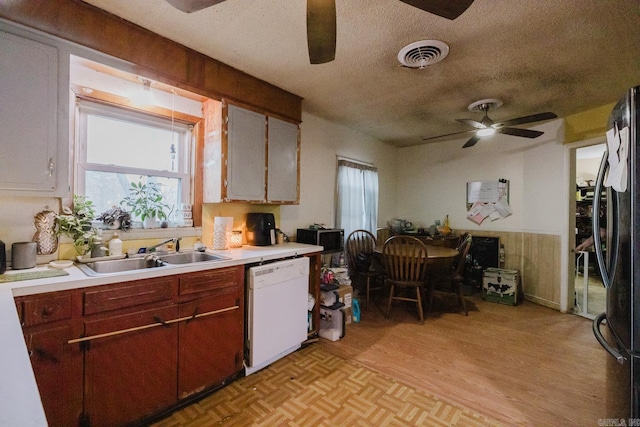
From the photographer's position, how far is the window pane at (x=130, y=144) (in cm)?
200

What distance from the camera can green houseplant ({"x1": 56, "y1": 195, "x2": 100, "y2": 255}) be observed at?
1700 mm

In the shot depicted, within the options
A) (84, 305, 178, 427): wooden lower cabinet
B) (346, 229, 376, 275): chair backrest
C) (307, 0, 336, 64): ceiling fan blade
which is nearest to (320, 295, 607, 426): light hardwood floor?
(346, 229, 376, 275): chair backrest

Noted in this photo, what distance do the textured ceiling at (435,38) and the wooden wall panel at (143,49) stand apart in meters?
0.07

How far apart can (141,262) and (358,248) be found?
260 centimetres

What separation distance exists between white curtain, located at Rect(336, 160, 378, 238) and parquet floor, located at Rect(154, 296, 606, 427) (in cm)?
152

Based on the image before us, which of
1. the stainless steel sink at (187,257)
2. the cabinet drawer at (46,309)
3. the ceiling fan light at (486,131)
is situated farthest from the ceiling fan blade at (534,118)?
the cabinet drawer at (46,309)

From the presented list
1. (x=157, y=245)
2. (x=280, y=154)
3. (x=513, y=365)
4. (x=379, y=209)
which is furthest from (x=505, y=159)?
(x=157, y=245)

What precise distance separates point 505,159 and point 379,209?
1.96 meters

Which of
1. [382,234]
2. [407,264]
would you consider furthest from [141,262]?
[382,234]

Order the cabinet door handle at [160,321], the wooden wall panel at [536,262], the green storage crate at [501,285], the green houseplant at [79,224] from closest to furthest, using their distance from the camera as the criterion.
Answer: the cabinet door handle at [160,321]
the green houseplant at [79,224]
the wooden wall panel at [536,262]
the green storage crate at [501,285]

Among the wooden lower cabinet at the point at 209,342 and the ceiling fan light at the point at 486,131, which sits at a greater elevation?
the ceiling fan light at the point at 486,131

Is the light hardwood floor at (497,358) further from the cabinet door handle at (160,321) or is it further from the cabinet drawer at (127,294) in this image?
the cabinet drawer at (127,294)

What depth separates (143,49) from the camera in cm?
182

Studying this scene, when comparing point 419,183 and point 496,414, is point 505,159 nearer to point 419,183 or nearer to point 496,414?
point 419,183
